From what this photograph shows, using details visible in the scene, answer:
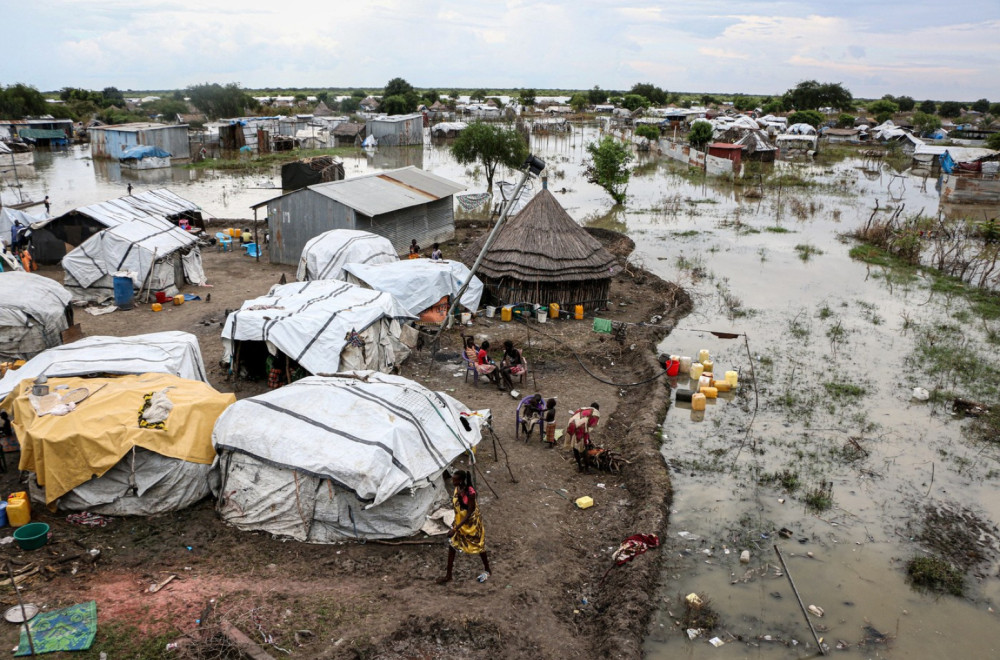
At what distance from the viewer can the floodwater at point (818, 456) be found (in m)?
7.21

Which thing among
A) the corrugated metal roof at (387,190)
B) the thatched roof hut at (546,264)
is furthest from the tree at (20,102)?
the thatched roof hut at (546,264)

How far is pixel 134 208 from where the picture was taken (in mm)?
19812

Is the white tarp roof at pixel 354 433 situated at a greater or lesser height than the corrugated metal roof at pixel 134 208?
lesser

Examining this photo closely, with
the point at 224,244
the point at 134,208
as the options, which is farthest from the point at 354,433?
the point at 224,244

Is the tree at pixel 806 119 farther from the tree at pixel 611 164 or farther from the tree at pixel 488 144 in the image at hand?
the tree at pixel 488 144

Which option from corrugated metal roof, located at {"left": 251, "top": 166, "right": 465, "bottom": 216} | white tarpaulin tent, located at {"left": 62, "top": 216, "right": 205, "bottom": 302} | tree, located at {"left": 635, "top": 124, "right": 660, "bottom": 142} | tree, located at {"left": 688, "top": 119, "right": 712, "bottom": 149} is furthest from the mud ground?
tree, located at {"left": 635, "top": 124, "right": 660, "bottom": 142}

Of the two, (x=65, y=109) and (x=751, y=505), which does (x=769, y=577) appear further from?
(x=65, y=109)

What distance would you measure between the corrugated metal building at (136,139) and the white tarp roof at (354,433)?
40.1m

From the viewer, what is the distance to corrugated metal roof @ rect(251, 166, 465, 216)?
1877 cm

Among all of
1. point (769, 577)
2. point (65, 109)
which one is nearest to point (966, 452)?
point (769, 577)

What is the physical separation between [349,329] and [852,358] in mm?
10164

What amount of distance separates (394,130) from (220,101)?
31744mm

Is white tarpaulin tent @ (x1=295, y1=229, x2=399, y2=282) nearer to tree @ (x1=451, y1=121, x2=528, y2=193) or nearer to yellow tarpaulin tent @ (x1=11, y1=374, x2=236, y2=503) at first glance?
yellow tarpaulin tent @ (x1=11, y1=374, x2=236, y2=503)

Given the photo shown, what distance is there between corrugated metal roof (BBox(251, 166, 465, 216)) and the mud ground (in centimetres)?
1043
